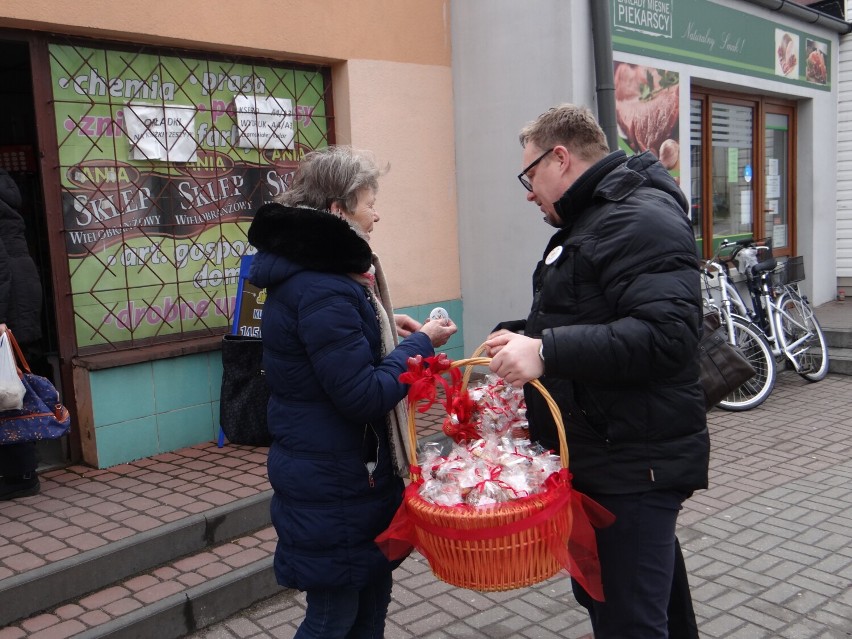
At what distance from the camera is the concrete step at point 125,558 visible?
3.60m

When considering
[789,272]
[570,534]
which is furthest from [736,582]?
[789,272]

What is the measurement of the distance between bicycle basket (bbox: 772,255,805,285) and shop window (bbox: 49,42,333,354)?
5.04 meters

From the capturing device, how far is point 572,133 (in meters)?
2.39

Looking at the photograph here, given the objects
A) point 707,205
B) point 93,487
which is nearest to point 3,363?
point 93,487

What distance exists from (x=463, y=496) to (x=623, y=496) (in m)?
0.46

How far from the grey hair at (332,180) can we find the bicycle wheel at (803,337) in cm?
657

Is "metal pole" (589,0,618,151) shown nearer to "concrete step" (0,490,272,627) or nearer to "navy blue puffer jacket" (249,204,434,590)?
"concrete step" (0,490,272,627)

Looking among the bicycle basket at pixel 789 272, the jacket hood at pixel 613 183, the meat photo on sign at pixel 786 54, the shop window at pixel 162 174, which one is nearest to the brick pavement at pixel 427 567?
the shop window at pixel 162 174

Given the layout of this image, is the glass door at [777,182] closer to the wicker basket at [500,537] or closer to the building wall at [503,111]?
the building wall at [503,111]

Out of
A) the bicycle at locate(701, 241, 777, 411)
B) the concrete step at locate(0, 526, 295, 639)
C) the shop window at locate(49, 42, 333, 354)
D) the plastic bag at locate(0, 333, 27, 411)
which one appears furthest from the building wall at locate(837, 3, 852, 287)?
the plastic bag at locate(0, 333, 27, 411)

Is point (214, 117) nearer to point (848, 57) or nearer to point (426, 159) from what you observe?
point (426, 159)

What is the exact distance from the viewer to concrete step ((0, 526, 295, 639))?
3.51 metres

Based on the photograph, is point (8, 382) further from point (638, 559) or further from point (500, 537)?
point (638, 559)

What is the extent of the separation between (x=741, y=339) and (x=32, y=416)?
5.99m
